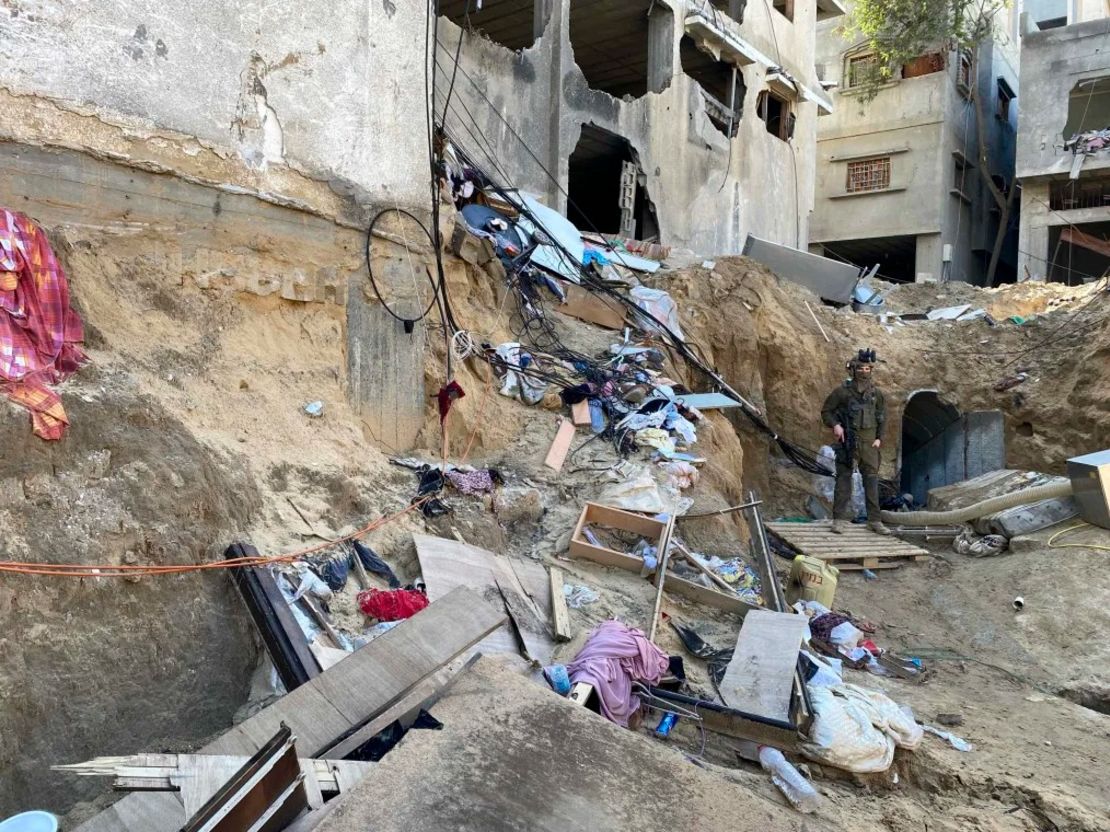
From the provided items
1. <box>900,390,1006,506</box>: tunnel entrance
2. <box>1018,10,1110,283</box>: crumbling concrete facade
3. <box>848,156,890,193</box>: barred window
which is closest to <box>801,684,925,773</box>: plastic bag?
<box>900,390,1006,506</box>: tunnel entrance

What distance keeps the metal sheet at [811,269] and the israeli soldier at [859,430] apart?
4.84 m

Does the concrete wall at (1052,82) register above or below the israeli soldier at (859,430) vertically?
above

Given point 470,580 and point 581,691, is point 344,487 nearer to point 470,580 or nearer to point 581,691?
point 470,580

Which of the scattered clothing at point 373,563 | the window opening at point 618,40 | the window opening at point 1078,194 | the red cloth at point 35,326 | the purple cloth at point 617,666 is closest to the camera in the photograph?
the red cloth at point 35,326

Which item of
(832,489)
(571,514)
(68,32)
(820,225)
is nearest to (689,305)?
(832,489)

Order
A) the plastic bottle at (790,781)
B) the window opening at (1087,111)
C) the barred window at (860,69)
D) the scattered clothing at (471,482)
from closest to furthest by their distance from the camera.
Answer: the plastic bottle at (790,781) → the scattered clothing at (471,482) → the window opening at (1087,111) → the barred window at (860,69)

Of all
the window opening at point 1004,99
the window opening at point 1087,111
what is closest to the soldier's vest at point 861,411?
the window opening at point 1087,111

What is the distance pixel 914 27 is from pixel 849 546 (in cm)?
1756

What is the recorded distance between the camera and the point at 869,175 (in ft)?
78.1

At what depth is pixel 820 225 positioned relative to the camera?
24.3 meters

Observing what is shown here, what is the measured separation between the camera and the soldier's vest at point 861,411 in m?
9.49

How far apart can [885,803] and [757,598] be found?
7.63 feet

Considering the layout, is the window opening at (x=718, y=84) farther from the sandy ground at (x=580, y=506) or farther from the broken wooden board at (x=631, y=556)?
the broken wooden board at (x=631, y=556)

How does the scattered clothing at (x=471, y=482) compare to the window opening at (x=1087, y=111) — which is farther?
the window opening at (x=1087, y=111)
